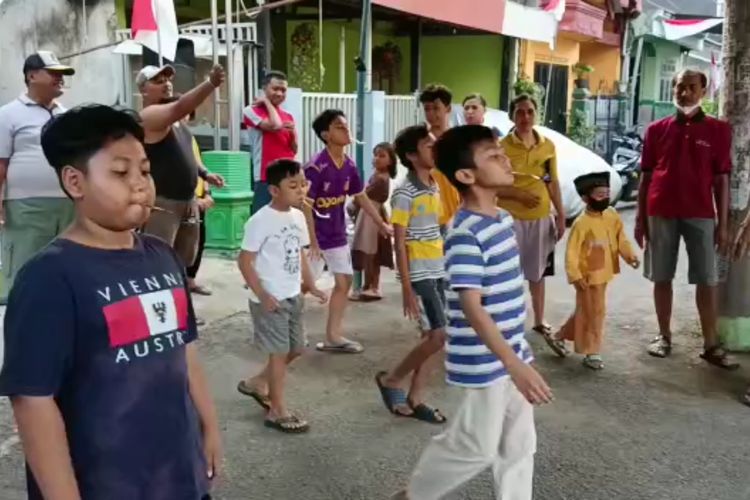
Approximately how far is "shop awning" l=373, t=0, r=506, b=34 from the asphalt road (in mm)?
5710

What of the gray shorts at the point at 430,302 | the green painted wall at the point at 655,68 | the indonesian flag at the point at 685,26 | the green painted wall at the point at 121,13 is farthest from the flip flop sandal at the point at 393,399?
the green painted wall at the point at 655,68

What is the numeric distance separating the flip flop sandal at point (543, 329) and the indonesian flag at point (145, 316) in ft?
13.8

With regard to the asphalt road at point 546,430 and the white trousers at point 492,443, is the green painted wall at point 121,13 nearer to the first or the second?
the asphalt road at point 546,430

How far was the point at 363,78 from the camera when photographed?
9234 millimetres

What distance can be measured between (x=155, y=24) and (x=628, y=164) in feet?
33.8

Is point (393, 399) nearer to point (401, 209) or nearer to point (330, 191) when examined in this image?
point (401, 209)

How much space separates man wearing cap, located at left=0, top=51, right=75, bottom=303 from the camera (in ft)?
15.2

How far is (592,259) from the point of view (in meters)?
5.32

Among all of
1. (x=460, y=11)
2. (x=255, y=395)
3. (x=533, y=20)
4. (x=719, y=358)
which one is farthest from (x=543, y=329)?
(x=533, y=20)

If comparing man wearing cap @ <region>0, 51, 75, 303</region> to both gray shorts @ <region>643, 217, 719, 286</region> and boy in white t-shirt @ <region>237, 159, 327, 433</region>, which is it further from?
gray shorts @ <region>643, 217, 719, 286</region>

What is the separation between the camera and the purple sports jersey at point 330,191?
17.7 ft

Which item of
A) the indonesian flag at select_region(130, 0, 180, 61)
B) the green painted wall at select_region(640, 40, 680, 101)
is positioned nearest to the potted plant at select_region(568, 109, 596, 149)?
the green painted wall at select_region(640, 40, 680, 101)

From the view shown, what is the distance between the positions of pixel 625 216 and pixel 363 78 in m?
5.56

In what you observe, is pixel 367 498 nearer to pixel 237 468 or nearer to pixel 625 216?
pixel 237 468
